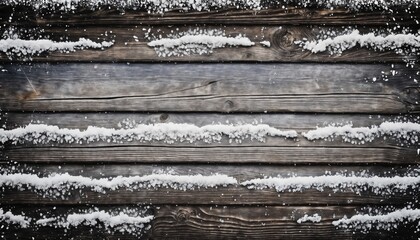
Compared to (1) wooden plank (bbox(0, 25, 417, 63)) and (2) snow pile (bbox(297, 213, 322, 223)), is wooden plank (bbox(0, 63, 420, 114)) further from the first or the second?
(2) snow pile (bbox(297, 213, 322, 223))

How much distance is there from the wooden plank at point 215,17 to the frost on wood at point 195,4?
0.02m

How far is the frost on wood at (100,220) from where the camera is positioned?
167 centimetres

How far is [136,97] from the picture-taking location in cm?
167

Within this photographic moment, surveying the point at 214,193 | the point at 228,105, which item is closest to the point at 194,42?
the point at 228,105

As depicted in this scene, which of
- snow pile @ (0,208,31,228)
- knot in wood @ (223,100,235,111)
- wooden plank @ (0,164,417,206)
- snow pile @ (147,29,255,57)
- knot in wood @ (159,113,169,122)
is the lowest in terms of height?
snow pile @ (0,208,31,228)

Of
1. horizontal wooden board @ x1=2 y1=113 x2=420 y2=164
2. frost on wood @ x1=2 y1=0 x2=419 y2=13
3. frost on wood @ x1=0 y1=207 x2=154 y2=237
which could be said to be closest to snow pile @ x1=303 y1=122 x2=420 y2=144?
horizontal wooden board @ x1=2 y1=113 x2=420 y2=164

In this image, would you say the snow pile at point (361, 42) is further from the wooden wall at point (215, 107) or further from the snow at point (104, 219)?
the snow at point (104, 219)

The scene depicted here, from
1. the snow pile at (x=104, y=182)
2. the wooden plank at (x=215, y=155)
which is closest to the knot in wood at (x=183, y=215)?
the snow pile at (x=104, y=182)

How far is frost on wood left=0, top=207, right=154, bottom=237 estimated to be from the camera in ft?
5.47

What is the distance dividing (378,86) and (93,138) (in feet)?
4.29

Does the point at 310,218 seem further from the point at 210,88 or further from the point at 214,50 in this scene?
the point at 214,50

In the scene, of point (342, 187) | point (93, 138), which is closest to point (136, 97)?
point (93, 138)

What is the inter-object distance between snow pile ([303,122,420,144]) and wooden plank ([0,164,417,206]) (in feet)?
0.45

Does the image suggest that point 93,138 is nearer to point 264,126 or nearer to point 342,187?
point 264,126
